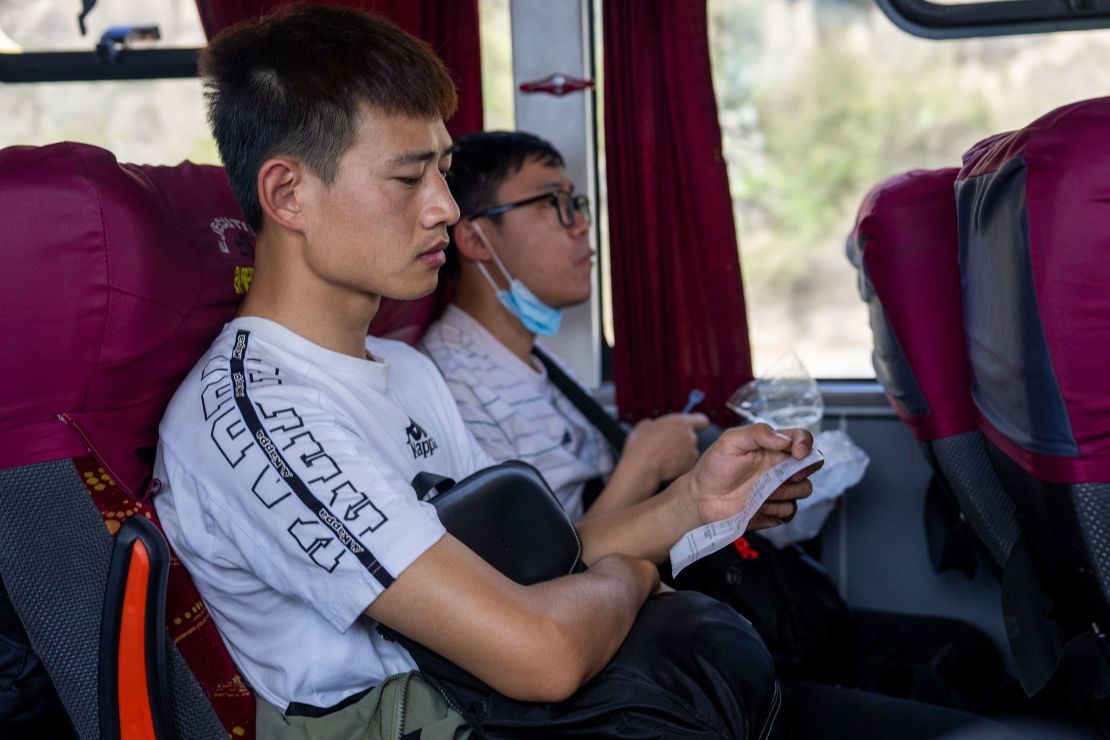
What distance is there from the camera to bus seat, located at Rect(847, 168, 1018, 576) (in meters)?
1.83

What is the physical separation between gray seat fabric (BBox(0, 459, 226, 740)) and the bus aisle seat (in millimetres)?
1214

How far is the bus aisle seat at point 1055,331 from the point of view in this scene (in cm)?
132

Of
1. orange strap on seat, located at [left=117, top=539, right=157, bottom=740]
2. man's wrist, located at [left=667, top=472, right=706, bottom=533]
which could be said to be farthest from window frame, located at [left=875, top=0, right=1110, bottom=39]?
orange strap on seat, located at [left=117, top=539, right=157, bottom=740]

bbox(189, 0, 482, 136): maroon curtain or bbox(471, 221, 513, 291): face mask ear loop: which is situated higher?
bbox(189, 0, 482, 136): maroon curtain

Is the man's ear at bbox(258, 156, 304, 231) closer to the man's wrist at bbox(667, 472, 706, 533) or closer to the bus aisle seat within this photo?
the man's wrist at bbox(667, 472, 706, 533)

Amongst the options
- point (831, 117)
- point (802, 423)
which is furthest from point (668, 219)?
point (802, 423)

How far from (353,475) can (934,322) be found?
1.07m

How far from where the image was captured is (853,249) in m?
2.08

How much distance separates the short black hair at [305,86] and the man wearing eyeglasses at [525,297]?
0.85 metres

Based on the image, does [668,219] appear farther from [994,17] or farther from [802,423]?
[994,17]

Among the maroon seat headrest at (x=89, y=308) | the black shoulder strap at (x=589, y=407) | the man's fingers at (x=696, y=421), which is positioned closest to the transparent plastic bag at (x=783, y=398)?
the man's fingers at (x=696, y=421)

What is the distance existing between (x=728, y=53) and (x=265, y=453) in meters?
2.02

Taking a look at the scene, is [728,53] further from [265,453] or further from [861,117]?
[265,453]

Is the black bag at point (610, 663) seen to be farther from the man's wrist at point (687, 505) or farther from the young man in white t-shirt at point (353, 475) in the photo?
the man's wrist at point (687, 505)
